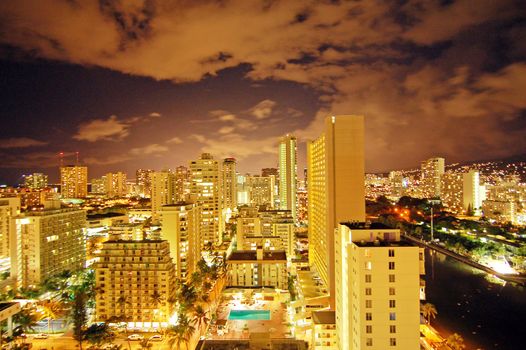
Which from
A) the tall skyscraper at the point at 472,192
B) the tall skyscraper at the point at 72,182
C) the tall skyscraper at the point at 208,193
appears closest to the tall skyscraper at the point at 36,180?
the tall skyscraper at the point at 72,182

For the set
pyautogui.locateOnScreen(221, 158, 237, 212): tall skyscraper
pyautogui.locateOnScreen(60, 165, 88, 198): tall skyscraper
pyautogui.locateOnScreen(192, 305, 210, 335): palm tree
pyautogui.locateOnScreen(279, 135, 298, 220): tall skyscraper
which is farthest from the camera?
pyautogui.locateOnScreen(60, 165, 88, 198): tall skyscraper

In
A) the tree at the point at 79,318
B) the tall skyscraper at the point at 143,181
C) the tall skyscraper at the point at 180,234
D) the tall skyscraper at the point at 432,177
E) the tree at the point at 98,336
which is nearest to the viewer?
the tree at the point at 98,336

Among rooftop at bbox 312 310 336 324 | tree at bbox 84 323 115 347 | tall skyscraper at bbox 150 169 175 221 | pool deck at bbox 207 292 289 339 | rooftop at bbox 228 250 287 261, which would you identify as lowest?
pool deck at bbox 207 292 289 339

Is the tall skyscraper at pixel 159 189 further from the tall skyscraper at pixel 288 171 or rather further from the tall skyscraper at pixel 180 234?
the tall skyscraper at pixel 180 234

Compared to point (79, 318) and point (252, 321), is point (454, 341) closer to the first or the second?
point (252, 321)

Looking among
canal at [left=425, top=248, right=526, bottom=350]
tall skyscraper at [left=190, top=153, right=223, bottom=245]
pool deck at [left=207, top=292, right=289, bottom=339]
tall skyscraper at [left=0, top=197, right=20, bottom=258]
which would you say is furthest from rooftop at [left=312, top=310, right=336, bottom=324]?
tall skyscraper at [left=0, top=197, right=20, bottom=258]

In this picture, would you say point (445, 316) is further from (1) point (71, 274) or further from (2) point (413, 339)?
(1) point (71, 274)

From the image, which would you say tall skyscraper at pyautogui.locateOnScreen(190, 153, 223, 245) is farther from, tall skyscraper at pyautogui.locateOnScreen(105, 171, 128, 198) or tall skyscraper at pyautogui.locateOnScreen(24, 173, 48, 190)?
tall skyscraper at pyautogui.locateOnScreen(105, 171, 128, 198)
